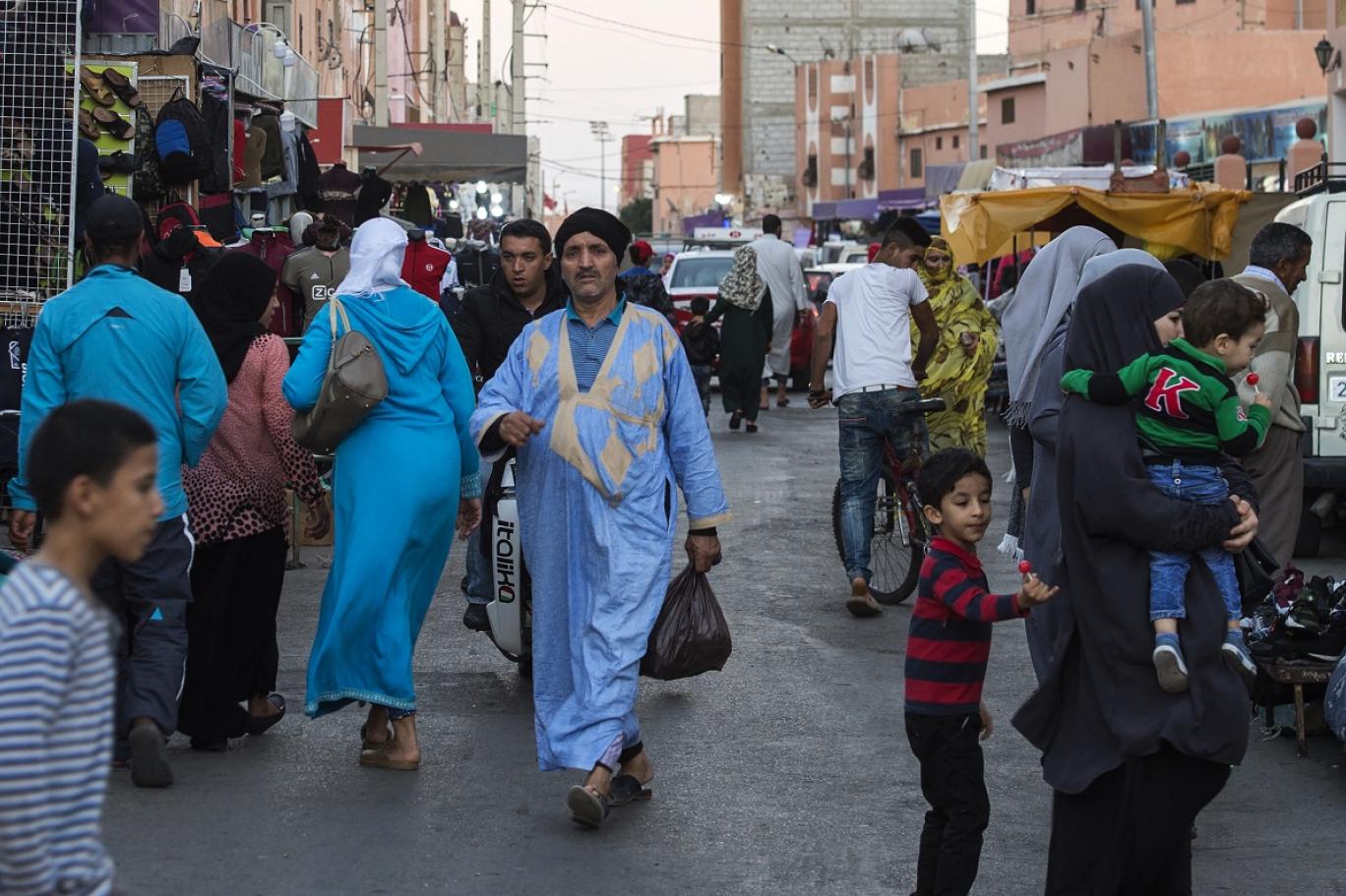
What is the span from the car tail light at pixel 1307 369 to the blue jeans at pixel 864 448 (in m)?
2.72

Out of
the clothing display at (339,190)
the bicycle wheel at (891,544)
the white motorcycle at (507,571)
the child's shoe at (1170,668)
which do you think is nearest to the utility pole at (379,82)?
the clothing display at (339,190)

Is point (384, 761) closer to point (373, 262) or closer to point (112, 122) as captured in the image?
point (373, 262)

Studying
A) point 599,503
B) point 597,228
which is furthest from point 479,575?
point 597,228

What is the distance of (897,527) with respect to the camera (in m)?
10.3

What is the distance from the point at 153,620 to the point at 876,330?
15.6 feet

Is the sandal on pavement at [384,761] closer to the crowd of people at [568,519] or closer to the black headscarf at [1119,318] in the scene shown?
the crowd of people at [568,519]

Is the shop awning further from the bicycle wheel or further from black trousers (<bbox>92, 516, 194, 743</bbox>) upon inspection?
black trousers (<bbox>92, 516, 194, 743</bbox>)

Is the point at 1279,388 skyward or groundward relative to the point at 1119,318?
groundward

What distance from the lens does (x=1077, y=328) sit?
488cm

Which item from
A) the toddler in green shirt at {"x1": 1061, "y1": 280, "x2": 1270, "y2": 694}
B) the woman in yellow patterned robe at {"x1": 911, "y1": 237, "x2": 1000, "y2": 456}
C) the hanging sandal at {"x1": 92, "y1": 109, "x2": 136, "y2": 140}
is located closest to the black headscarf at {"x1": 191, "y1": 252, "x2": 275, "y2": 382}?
the toddler in green shirt at {"x1": 1061, "y1": 280, "x2": 1270, "y2": 694}

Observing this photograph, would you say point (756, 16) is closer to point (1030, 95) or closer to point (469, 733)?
point (1030, 95)

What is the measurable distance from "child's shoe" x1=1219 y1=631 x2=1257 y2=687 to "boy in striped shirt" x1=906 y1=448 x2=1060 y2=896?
55cm

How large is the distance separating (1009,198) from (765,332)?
3078 millimetres

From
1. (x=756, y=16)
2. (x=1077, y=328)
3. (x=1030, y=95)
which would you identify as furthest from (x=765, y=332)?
(x=756, y=16)
